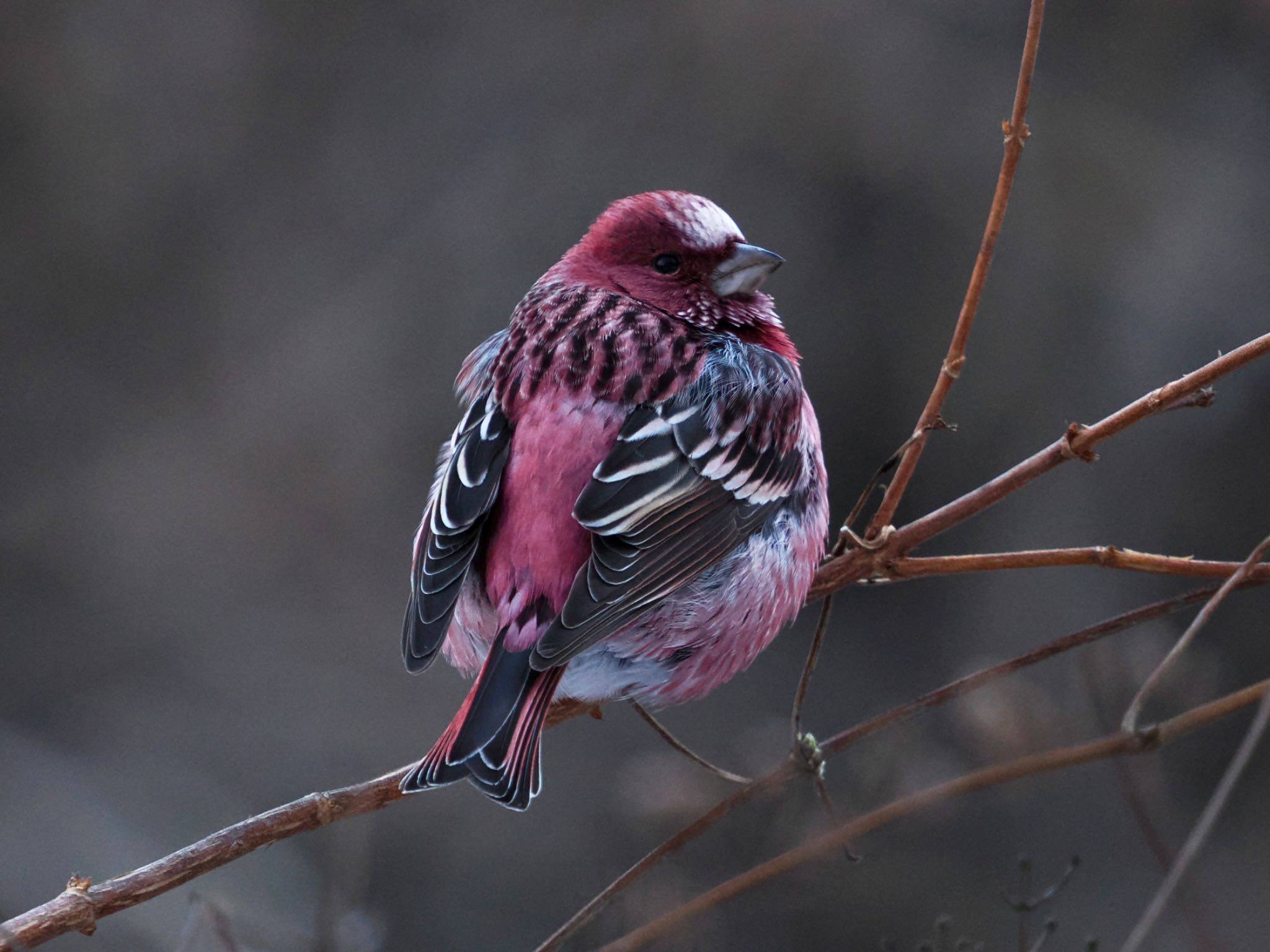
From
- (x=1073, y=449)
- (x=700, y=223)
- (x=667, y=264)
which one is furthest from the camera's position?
(x=667, y=264)

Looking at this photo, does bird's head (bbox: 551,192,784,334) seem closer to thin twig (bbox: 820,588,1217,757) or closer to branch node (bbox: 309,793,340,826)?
thin twig (bbox: 820,588,1217,757)

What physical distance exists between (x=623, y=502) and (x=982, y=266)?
1.01 metres

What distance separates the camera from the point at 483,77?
654 centimetres

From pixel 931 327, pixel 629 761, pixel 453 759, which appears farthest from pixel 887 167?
pixel 453 759

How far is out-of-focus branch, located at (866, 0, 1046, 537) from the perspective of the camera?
2629 mm

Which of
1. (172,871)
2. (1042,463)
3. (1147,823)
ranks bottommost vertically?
(172,871)

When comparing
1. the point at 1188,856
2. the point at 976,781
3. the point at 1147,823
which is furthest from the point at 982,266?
the point at 1188,856

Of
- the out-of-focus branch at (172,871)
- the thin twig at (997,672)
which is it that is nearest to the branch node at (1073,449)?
the thin twig at (997,672)

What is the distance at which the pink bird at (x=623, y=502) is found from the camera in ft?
9.75

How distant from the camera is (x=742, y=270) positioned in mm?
3701

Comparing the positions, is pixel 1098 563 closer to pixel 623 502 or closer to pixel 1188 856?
pixel 1188 856

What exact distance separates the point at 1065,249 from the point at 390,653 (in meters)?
3.53

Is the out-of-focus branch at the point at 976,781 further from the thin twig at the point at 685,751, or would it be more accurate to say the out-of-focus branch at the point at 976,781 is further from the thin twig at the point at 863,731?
the thin twig at the point at 685,751

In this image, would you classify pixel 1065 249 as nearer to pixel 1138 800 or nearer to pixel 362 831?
pixel 1138 800
